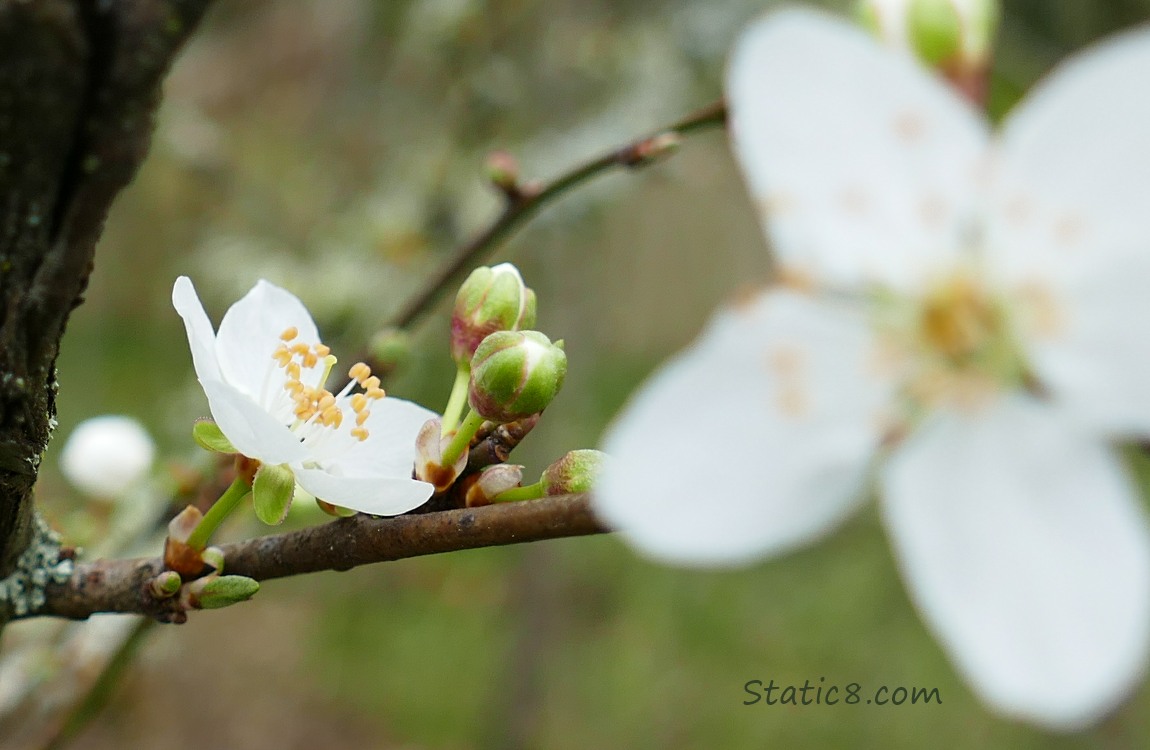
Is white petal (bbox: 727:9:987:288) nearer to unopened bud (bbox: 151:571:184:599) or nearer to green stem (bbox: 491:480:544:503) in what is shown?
green stem (bbox: 491:480:544:503)

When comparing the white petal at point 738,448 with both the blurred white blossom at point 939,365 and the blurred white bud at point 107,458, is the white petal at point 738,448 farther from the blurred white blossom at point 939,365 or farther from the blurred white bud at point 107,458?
the blurred white bud at point 107,458

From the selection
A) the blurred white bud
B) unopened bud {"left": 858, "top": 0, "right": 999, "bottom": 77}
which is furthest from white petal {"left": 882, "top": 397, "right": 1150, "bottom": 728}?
the blurred white bud

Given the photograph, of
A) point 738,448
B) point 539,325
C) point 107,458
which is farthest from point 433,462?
point 539,325

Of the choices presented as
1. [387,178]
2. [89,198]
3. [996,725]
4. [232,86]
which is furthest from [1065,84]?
[232,86]

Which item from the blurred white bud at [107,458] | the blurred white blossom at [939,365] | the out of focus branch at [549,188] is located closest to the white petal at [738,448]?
the blurred white blossom at [939,365]

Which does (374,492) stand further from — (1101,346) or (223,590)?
(1101,346)

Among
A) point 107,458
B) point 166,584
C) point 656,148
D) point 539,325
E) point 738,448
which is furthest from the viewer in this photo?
point 539,325
